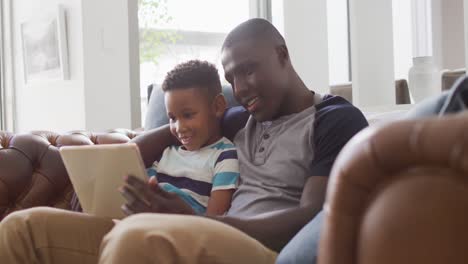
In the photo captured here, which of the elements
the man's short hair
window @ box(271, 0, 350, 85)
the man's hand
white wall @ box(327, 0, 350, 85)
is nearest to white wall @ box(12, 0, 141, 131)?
window @ box(271, 0, 350, 85)

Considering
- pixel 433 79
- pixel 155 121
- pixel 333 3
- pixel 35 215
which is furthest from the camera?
→ pixel 333 3

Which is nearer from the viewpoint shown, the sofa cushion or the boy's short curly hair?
the boy's short curly hair

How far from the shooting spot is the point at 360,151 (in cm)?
60

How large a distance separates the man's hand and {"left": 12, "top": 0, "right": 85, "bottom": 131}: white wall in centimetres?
309

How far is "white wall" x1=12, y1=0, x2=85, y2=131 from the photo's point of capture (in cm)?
419

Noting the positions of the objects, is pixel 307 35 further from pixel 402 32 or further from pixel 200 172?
pixel 200 172

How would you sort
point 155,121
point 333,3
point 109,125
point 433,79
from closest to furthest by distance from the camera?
point 155,121, point 433,79, point 109,125, point 333,3

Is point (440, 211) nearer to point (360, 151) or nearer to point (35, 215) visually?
point (360, 151)

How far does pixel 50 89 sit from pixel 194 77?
3268 mm

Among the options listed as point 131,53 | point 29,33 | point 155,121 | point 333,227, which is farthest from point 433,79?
point 29,33

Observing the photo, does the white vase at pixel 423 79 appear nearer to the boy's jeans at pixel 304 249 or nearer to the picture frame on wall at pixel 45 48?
the boy's jeans at pixel 304 249

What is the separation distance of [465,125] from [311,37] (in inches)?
138

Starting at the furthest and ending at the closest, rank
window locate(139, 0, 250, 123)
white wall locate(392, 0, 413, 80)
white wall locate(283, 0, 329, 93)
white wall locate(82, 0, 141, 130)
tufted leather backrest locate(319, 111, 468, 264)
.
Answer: white wall locate(392, 0, 413, 80) < window locate(139, 0, 250, 123) < white wall locate(283, 0, 329, 93) < white wall locate(82, 0, 141, 130) < tufted leather backrest locate(319, 111, 468, 264)

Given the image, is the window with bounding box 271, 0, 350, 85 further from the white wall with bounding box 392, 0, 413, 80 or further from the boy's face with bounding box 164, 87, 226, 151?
the boy's face with bounding box 164, 87, 226, 151
